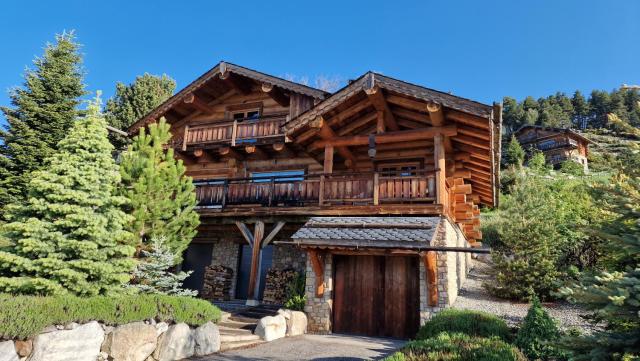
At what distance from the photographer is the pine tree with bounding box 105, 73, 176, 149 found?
1137 inches

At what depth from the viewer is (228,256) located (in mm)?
15383

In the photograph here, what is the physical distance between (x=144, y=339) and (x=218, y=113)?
1256 centimetres

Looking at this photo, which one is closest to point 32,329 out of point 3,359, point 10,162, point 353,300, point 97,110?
point 3,359

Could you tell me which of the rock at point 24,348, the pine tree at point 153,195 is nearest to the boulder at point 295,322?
the pine tree at point 153,195

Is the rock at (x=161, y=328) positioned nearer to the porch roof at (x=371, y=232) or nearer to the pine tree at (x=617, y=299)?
the porch roof at (x=371, y=232)

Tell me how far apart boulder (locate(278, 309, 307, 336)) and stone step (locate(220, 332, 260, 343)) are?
103 centimetres

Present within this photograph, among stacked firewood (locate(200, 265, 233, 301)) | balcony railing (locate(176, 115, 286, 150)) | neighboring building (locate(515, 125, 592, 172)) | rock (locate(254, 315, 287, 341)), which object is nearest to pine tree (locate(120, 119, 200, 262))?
rock (locate(254, 315, 287, 341))

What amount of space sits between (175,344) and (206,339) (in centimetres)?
77

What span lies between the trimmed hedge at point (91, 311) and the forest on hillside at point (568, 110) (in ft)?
208

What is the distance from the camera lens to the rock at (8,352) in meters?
5.56

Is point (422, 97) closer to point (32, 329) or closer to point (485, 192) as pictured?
point (485, 192)

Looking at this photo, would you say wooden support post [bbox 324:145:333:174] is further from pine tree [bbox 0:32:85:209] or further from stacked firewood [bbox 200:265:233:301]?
pine tree [bbox 0:32:85:209]

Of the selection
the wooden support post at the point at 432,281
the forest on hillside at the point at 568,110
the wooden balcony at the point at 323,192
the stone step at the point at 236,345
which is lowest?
the stone step at the point at 236,345

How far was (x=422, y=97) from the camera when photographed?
1095cm
